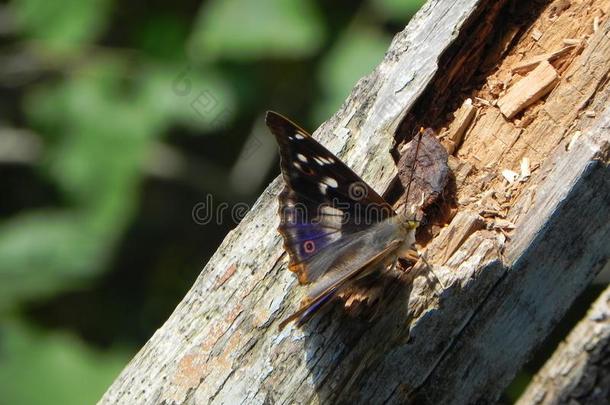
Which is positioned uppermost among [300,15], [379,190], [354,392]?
[300,15]

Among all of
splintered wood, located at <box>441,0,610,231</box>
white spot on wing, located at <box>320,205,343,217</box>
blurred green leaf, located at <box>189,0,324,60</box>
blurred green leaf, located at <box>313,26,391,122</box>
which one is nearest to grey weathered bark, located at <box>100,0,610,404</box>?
splintered wood, located at <box>441,0,610,231</box>

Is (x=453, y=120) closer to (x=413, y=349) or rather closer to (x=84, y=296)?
(x=413, y=349)

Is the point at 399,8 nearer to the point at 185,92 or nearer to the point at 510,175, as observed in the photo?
the point at 185,92

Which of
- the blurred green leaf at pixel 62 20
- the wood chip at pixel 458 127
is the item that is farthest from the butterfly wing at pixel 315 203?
the blurred green leaf at pixel 62 20

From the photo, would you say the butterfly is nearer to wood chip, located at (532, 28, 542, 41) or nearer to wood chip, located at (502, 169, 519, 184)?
wood chip, located at (502, 169, 519, 184)

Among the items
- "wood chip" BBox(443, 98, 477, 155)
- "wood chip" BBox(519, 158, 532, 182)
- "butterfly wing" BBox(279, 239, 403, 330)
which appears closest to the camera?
"butterfly wing" BBox(279, 239, 403, 330)

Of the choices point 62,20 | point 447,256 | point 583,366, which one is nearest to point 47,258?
point 62,20

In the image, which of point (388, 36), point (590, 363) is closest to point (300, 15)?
point (388, 36)
